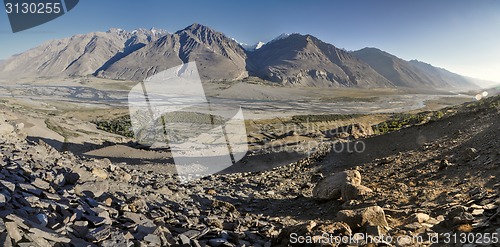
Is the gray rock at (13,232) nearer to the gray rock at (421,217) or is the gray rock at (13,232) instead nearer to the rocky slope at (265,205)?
the rocky slope at (265,205)

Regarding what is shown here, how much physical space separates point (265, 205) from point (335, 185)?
288 cm

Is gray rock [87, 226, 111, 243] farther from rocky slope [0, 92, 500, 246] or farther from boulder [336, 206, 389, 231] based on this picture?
boulder [336, 206, 389, 231]

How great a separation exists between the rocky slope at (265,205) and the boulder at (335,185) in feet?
0.13

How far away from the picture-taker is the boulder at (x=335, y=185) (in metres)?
11.0

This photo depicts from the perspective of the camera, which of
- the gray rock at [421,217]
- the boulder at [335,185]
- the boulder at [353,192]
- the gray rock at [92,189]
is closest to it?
the gray rock at [421,217]

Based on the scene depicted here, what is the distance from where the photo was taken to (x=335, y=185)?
11.1 meters

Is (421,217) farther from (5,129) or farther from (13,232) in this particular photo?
(5,129)

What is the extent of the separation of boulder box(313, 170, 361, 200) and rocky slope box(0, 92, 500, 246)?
4cm

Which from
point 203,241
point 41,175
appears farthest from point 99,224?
point 41,175

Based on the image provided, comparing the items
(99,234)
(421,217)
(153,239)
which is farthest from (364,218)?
(99,234)

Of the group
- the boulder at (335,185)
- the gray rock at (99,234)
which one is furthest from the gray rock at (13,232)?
the boulder at (335,185)

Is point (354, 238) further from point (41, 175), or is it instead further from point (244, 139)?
point (244, 139)

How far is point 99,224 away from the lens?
6.27m

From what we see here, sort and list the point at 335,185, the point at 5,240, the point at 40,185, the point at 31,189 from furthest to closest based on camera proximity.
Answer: the point at 335,185 → the point at 40,185 → the point at 31,189 → the point at 5,240
